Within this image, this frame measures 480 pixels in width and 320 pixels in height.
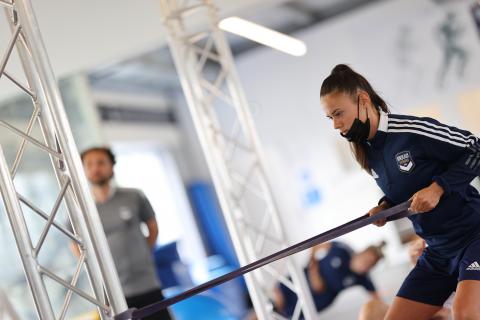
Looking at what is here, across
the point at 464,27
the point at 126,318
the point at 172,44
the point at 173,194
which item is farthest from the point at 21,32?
the point at 173,194

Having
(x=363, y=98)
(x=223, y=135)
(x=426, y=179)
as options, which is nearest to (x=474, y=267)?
(x=426, y=179)

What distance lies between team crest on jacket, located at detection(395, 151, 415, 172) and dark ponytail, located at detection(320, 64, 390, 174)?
0.46ft

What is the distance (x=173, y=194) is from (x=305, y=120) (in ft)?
7.12

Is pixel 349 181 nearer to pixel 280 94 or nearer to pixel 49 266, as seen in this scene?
pixel 280 94

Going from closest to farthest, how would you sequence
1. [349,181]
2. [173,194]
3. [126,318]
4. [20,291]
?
1. [126,318]
2. [20,291]
3. [349,181]
4. [173,194]

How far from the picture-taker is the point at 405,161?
249 centimetres

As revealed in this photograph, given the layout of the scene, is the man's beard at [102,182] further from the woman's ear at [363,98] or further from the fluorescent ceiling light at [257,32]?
the woman's ear at [363,98]

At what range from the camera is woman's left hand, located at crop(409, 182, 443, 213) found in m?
2.39

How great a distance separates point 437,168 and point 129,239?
193 centimetres

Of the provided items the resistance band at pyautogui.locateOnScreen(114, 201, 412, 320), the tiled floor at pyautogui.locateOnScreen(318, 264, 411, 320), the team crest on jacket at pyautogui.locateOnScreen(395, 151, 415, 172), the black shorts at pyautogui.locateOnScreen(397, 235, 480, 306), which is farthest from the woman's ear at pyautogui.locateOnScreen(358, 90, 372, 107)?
the tiled floor at pyautogui.locateOnScreen(318, 264, 411, 320)

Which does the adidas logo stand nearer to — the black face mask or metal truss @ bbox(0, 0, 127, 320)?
the black face mask

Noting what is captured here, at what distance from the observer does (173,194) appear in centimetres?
1072

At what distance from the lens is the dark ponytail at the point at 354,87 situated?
2588mm

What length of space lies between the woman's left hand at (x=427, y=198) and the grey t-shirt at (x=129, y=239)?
1862 millimetres
